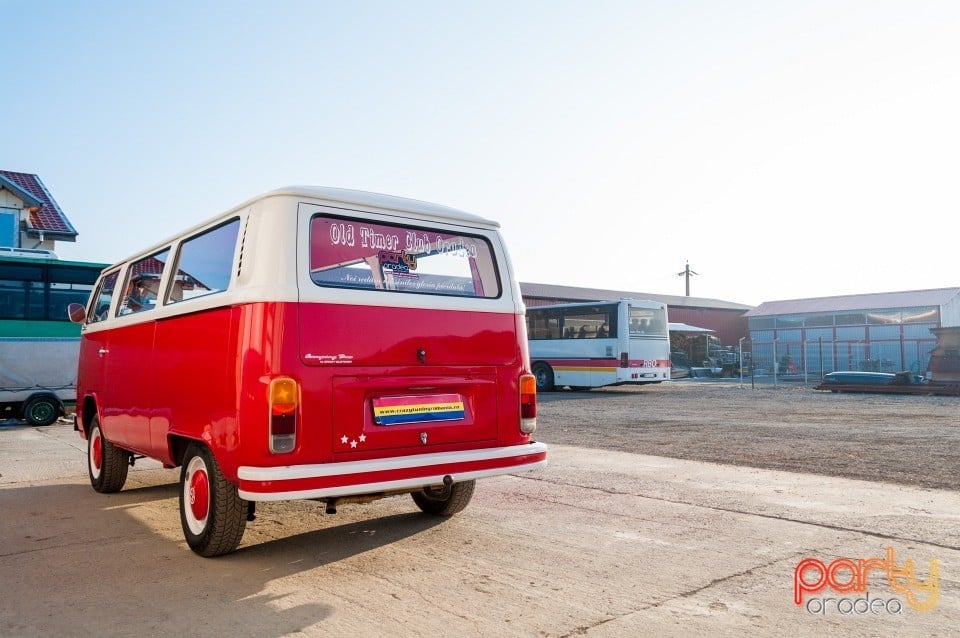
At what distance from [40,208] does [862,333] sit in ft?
123

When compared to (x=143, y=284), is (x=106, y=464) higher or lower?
lower

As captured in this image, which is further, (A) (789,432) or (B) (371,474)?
(A) (789,432)

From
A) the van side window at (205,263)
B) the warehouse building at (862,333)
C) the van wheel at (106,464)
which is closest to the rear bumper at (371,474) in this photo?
the van side window at (205,263)

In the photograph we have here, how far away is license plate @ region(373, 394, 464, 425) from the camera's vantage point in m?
4.54

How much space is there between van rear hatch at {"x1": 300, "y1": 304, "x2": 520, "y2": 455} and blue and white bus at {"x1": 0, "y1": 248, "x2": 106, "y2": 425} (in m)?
13.1

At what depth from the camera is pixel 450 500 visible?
582cm

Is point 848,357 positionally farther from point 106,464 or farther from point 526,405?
point 106,464

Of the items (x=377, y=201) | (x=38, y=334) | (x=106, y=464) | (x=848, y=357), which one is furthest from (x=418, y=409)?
(x=848, y=357)

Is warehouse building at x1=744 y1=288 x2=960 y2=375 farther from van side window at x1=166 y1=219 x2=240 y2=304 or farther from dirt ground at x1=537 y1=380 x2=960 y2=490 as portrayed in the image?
van side window at x1=166 y1=219 x2=240 y2=304

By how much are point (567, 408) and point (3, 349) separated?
479 inches

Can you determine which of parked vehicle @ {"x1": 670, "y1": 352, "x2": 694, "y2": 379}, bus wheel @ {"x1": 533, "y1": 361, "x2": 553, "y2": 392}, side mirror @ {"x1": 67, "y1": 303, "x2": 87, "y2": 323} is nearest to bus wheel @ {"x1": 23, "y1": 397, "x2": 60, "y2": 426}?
side mirror @ {"x1": 67, "y1": 303, "x2": 87, "y2": 323}

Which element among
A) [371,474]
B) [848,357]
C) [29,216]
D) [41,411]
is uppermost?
[29,216]

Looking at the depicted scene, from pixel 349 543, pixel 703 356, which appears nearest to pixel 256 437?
pixel 349 543

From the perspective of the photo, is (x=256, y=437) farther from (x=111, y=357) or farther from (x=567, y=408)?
(x=567, y=408)
